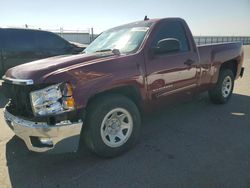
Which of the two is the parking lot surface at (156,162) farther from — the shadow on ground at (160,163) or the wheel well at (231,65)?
the wheel well at (231,65)

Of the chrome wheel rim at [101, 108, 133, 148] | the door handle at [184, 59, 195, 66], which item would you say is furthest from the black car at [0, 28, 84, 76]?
the chrome wheel rim at [101, 108, 133, 148]

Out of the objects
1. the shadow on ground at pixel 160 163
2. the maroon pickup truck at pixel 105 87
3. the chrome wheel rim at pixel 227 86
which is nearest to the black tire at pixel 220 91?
the chrome wheel rim at pixel 227 86

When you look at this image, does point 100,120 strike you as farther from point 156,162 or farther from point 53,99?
point 156,162

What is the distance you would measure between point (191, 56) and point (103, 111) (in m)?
2.18

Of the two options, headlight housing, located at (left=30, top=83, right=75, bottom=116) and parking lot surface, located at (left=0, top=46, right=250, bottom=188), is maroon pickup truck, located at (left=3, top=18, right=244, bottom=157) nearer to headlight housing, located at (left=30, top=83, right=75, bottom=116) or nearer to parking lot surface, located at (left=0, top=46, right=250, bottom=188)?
headlight housing, located at (left=30, top=83, right=75, bottom=116)

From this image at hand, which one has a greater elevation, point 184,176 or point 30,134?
point 30,134

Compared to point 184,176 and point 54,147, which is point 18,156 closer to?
point 54,147

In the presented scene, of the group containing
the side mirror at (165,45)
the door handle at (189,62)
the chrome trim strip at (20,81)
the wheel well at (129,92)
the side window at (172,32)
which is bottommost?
the wheel well at (129,92)

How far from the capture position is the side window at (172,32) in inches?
159

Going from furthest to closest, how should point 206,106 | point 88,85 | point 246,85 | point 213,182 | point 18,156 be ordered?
point 246,85, point 206,106, point 18,156, point 88,85, point 213,182

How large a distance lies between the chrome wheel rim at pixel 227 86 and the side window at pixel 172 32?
71.7 inches

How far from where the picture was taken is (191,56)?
14.5 ft

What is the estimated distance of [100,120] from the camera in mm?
3104

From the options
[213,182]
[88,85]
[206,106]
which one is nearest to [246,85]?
[206,106]
